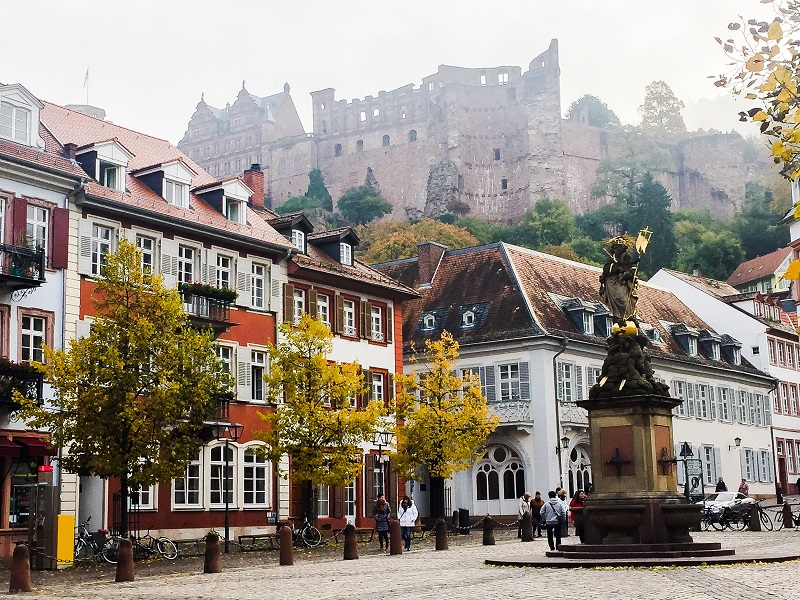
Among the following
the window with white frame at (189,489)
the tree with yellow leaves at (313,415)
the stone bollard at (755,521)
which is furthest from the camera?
the stone bollard at (755,521)

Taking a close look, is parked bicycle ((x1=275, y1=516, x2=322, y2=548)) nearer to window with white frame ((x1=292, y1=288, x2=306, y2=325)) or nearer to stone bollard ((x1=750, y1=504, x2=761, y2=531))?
window with white frame ((x1=292, y1=288, x2=306, y2=325))

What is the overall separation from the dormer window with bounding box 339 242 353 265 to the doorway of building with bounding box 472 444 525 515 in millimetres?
9828

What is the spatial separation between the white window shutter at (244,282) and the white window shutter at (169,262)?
2.53 metres

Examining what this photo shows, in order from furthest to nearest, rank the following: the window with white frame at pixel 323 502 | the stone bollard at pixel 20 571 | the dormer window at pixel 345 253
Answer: the dormer window at pixel 345 253, the window with white frame at pixel 323 502, the stone bollard at pixel 20 571

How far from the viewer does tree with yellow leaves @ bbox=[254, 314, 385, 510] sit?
112 feet

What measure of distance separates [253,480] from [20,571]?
1818 cm

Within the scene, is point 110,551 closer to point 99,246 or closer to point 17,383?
point 17,383

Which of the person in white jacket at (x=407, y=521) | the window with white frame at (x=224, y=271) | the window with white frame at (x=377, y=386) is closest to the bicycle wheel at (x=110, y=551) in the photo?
the person in white jacket at (x=407, y=521)

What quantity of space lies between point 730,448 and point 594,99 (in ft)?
356

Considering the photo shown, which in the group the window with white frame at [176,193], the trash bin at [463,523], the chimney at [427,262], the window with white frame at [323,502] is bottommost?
the trash bin at [463,523]

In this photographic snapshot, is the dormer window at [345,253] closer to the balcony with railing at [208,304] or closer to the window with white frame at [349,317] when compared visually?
the window with white frame at [349,317]

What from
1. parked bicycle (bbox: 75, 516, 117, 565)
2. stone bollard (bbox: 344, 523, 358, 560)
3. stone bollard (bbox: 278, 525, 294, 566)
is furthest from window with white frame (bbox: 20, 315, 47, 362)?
stone bollard (bbox: 344, 523, 358, 560)

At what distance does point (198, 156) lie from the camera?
155125mm

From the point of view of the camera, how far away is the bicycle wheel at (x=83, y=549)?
96.5ft
